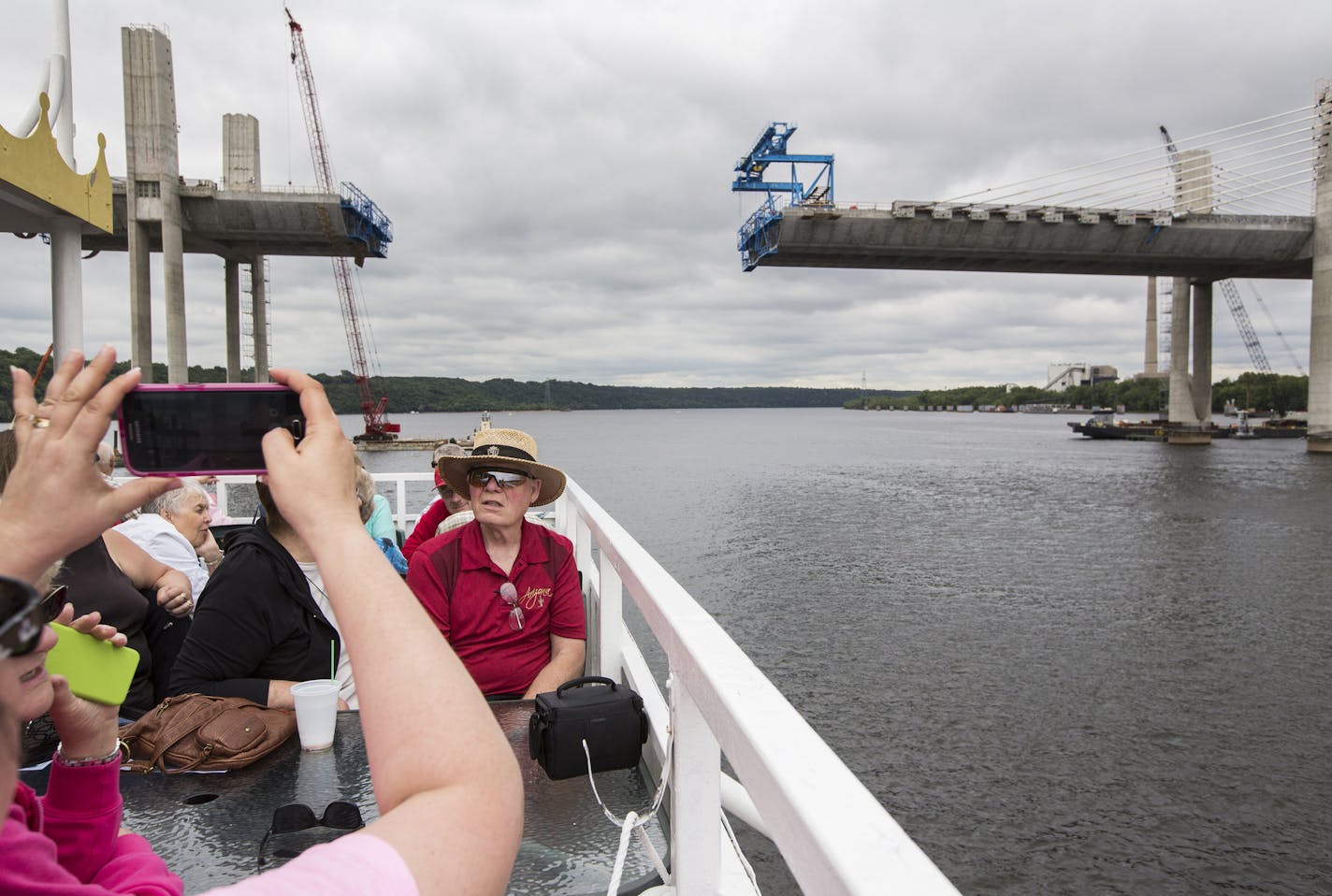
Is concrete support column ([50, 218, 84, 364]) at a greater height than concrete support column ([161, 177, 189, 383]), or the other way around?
concrete support column ([161, 177, 189, 383])

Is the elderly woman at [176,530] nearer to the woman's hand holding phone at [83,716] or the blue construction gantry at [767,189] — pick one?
the woman's hand holding phone at [83,716]

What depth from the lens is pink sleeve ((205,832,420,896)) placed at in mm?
731

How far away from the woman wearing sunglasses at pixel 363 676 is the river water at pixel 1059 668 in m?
6.88

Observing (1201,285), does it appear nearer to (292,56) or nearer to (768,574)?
(768,574)

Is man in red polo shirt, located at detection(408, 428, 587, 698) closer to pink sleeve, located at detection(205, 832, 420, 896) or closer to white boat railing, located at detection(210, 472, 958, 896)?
white boat railing, located at detection(210, 472, 958, 896)

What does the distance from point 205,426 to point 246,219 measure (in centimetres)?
4877

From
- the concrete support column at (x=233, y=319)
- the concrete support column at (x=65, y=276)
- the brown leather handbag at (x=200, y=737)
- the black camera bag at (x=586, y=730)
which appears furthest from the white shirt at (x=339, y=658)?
the concrete support column at (x=233, y=319)

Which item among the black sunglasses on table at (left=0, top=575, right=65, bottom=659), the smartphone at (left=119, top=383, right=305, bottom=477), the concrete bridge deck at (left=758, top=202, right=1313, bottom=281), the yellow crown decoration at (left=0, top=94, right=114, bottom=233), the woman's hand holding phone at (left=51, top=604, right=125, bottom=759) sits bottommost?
the woman's hand holding phone at (left=51, top=604, right=125, bottom=759)

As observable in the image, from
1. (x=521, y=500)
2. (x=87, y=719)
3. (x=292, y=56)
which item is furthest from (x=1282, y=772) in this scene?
(x=292, y=56)

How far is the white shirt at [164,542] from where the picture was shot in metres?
4.47

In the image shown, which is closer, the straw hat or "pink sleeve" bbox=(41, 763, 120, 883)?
"pink sleeve" bbox=(41, 763, 120, 883)

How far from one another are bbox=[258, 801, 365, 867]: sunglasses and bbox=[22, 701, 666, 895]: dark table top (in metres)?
0.02

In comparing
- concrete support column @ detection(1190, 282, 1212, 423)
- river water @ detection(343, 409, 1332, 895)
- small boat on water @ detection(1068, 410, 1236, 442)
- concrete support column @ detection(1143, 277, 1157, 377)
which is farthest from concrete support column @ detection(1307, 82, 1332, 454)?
concrete support column @ detection(1143, 277, 1157, 377)

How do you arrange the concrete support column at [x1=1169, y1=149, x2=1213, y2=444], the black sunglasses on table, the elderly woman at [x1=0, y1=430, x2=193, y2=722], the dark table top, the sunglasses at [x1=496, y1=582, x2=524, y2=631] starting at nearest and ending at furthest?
the black sunglasses on table → the dark table top → the elderly woman at [x1=0, y1=430, x2=193, y2=722] → the sunglasses at [x1=496, y1=582, x2=524, y2=631] → the concrete support column at [x1=1169, y1=149, x2=1213, y2=444]
